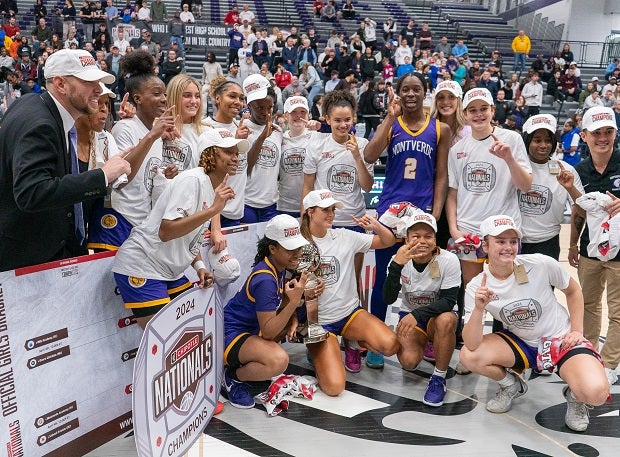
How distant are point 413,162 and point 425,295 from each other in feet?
3.19

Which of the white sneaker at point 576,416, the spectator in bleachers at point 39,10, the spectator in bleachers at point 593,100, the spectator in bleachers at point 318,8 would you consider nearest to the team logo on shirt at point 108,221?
the white sneaker at point 576,416

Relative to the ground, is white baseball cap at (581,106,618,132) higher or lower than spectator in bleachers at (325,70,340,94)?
higher

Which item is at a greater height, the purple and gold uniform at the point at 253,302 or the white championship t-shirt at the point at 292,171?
the white championship t-shirt at the point at 292,171

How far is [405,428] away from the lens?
399 cm

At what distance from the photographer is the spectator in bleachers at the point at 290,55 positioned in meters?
16.8

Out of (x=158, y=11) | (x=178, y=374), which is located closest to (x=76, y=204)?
(x=178, y=374)

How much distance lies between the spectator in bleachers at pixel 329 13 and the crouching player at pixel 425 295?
19786 millimetres

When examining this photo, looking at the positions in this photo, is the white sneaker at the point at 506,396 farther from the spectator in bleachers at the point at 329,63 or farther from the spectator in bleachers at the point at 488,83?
the spectator in bleachers at the point at 488,83

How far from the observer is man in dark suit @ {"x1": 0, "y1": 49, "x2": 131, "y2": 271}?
290cm

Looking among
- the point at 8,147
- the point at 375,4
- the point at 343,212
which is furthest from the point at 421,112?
the point at 375,4

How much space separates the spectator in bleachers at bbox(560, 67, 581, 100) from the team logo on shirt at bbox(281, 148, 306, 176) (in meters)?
15.3

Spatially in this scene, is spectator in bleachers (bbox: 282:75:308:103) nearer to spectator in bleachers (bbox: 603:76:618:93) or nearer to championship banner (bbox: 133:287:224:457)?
spectator in bleachers (bbox: 603:76:618:93)

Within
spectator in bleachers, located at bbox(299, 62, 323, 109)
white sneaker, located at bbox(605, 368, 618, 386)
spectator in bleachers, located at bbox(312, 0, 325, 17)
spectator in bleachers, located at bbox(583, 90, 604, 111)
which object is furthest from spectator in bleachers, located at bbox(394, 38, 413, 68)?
white sneaker, located at bbox(605, 368, 618, 386)

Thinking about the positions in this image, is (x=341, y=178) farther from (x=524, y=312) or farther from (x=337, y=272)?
(x=524, y=312)
